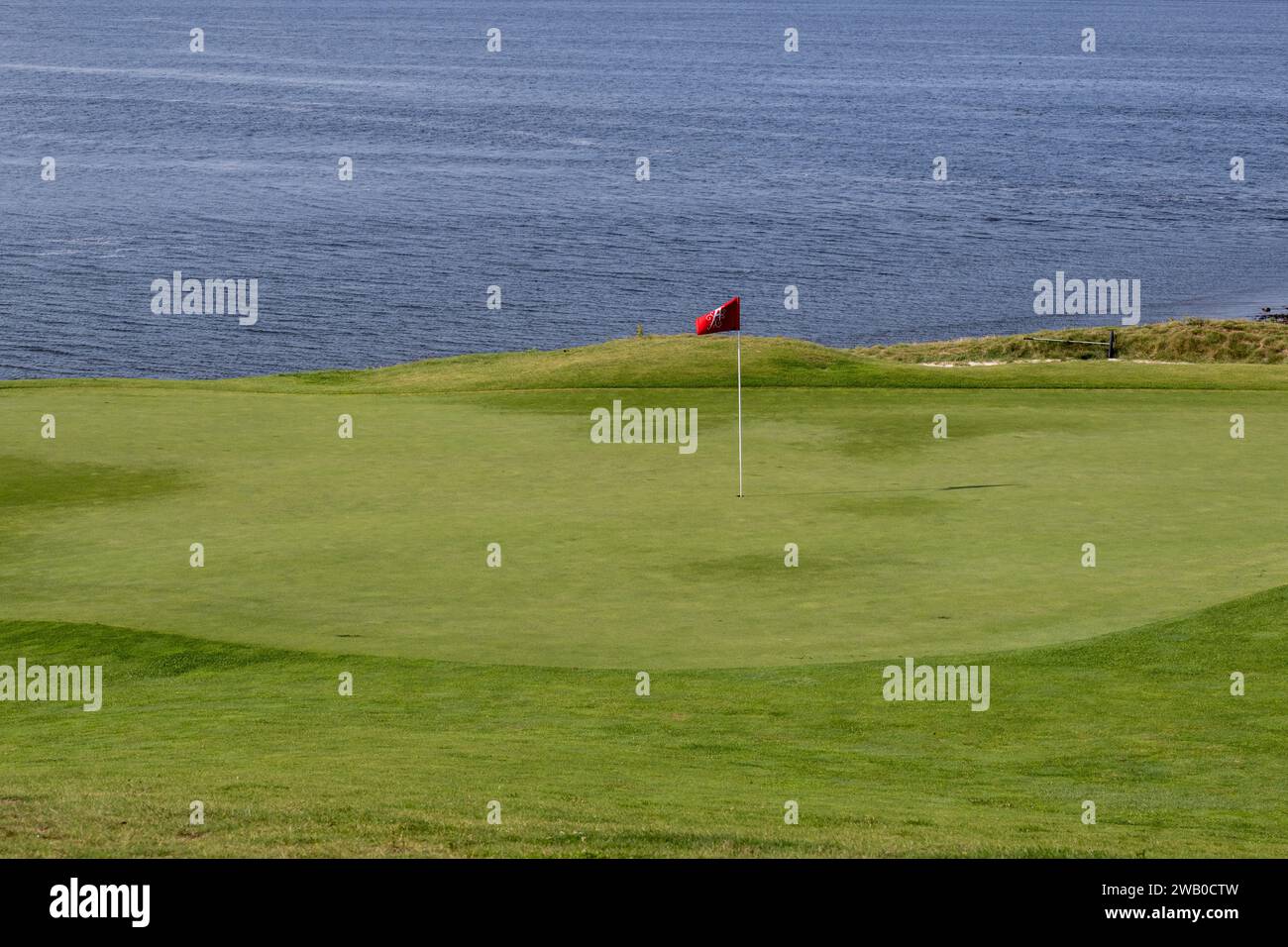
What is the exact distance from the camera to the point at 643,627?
16547mm

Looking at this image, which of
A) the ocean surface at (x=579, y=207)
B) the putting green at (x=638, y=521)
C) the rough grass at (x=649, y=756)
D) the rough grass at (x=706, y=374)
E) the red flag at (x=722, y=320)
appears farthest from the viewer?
the ocean surface at (x=579, y=207)

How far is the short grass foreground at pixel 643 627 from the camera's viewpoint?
1143 cm

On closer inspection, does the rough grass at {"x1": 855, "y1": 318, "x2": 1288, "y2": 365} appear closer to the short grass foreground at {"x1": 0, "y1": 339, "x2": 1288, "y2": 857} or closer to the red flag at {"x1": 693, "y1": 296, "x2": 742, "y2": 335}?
the short grass foreground at {"x1": 0, "y1": 339, "x2": 1288, "y2": 857}

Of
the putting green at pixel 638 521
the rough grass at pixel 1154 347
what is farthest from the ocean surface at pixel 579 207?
the putting green at pixel 638 521

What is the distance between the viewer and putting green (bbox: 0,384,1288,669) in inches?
660

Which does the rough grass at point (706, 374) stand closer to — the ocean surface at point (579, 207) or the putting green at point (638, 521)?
the putting green at point (638, 521)

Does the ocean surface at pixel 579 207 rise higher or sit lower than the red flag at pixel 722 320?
higher

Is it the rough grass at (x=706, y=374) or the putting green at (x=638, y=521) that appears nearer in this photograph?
the putting green at (x=638, y=521)

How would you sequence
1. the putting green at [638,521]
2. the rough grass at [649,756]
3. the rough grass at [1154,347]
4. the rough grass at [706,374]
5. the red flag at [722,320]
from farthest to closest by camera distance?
the rough grass at [1154,347]
the rough grass at [706,374]
the red flag at [722,320]
the putting green at [638,521]
the rough grass at [649,756]

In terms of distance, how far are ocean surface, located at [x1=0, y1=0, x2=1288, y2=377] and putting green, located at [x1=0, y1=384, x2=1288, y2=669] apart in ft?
113

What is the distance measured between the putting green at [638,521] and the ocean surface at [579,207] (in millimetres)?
34422
